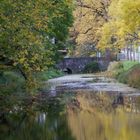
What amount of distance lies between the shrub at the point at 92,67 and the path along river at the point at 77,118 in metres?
37.2

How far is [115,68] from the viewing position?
192 feet

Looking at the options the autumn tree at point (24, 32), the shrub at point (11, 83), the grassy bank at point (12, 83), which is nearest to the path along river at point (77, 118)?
the grassy bank at point (12, 83)

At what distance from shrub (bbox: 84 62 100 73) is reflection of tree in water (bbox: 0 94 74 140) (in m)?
42.9

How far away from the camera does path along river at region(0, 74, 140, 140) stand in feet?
60.2

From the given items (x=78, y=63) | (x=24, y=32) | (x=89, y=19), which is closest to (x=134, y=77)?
(x=24, y=32)

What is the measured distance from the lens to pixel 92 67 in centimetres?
7319

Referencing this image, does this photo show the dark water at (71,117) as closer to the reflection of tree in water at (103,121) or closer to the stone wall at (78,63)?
the reflection of tree in water at (103,121)

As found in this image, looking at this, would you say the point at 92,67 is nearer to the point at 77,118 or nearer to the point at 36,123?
the point at 77,118

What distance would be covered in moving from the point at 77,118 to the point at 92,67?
50383mm

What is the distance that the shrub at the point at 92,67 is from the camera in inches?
2854

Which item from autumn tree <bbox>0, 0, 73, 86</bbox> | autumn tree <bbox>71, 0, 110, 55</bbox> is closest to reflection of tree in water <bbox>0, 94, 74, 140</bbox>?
autumn tree <bbox>0, 0, 73, 86</bbox>

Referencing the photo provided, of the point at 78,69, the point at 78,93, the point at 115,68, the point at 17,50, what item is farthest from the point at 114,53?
the point at 17,50

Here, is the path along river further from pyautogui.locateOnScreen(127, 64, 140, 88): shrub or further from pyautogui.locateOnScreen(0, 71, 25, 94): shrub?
pyautogui.locateOnScreen(127, 64, 140, 88): shrub

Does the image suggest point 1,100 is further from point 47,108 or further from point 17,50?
point 17,50
